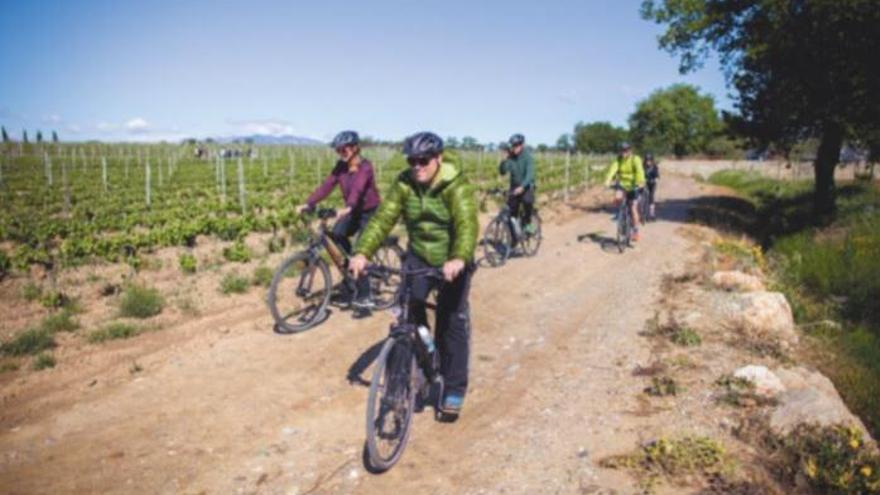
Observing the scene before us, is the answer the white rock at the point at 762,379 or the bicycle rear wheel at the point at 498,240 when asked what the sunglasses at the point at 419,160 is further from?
the bicycle rear wheel at the point at 498,240

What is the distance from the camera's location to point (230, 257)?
1144 centimetres

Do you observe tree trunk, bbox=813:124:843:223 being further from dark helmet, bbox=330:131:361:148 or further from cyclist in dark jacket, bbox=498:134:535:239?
dark helmet, bbox=330:131:361:148

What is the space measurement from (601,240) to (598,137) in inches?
4845

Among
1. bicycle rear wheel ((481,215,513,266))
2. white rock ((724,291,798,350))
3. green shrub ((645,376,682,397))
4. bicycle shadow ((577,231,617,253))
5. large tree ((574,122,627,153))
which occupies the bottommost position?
green shrub ((645,376,682,397))

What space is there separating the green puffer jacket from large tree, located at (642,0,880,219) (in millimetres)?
13932

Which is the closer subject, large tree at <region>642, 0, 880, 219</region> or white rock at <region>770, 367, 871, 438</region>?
white rock at <region>770, 367, 871, 438</region>

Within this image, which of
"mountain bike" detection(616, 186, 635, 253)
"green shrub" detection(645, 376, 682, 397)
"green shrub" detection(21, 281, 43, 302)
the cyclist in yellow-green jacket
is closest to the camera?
"green shrub" detection(645, 376, 682, 397)

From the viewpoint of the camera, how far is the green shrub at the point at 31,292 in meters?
8.89

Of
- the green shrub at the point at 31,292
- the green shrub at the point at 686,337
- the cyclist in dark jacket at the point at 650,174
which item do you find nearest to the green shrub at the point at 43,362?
the green shrub at the point at 31,292

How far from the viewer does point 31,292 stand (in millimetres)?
9016

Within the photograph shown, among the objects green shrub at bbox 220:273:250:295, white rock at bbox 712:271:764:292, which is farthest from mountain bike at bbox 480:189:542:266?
green shrub at bbox 220:273:250:295

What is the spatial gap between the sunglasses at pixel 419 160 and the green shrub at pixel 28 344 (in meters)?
5.49

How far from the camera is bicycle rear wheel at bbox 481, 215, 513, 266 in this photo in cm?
1105

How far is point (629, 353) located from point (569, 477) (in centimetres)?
275
